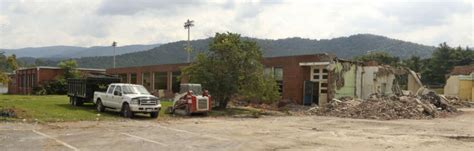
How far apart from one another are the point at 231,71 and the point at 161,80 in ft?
85.2

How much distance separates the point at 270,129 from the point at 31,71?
6032 centimetres

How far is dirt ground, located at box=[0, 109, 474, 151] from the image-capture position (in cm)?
1536

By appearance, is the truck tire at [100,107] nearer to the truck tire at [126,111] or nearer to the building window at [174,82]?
the truck tire at [126,111]

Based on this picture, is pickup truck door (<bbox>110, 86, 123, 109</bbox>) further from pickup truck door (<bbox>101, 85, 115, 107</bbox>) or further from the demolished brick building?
the demolished brick building

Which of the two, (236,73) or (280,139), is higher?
(236,73)

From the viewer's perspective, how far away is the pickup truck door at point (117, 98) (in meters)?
26.8

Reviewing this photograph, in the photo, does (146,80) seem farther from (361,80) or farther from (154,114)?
(154,114)

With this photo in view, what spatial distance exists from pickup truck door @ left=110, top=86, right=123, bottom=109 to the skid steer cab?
3.49 m

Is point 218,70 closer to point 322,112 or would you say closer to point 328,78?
point 322,112

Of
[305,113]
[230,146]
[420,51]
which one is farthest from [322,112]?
[420,51]

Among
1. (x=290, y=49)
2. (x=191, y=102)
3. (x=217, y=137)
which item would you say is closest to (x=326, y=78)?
(x=191, y=102)

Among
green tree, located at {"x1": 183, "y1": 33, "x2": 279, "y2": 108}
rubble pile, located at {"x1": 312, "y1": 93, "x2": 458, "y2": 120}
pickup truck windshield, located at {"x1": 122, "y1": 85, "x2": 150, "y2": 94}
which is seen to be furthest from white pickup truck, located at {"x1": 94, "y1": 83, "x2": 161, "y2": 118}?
rubble pile, located at {"x1": 312, "y1": 93, "x2": 458, "y2": 120}

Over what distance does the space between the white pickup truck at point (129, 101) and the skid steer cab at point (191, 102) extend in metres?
2.05

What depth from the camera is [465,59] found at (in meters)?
87.2
